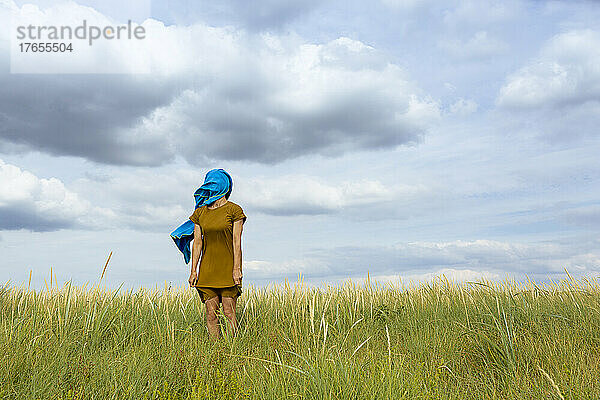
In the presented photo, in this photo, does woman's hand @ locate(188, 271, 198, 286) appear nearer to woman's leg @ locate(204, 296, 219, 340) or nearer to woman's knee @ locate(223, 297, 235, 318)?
woman's leg @ locate(204, 296, 219, 340)

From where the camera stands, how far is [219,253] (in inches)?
250

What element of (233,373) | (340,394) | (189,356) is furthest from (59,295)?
(340,394)

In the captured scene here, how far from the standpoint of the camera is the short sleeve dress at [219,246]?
6.29m

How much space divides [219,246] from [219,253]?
0.09 metres

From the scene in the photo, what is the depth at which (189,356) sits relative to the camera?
5086 millimetres

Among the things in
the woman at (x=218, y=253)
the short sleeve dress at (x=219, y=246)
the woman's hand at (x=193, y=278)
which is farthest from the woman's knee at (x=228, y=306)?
the woman's hand at (x=193, y=278)

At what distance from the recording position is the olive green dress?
6.29 meters

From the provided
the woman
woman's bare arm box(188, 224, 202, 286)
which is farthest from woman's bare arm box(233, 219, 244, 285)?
woman's bare arm box(188, 224, 202, 286)

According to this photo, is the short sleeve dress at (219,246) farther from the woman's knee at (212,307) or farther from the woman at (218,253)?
the woman's knee at (212,307)

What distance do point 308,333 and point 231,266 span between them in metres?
1.26

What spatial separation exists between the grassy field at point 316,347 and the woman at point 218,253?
46 centimetres

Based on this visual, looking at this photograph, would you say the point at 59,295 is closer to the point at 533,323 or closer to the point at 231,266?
the point at 231,266

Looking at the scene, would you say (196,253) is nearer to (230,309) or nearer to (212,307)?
(212,307)

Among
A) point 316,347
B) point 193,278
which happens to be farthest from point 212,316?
point 316,347
